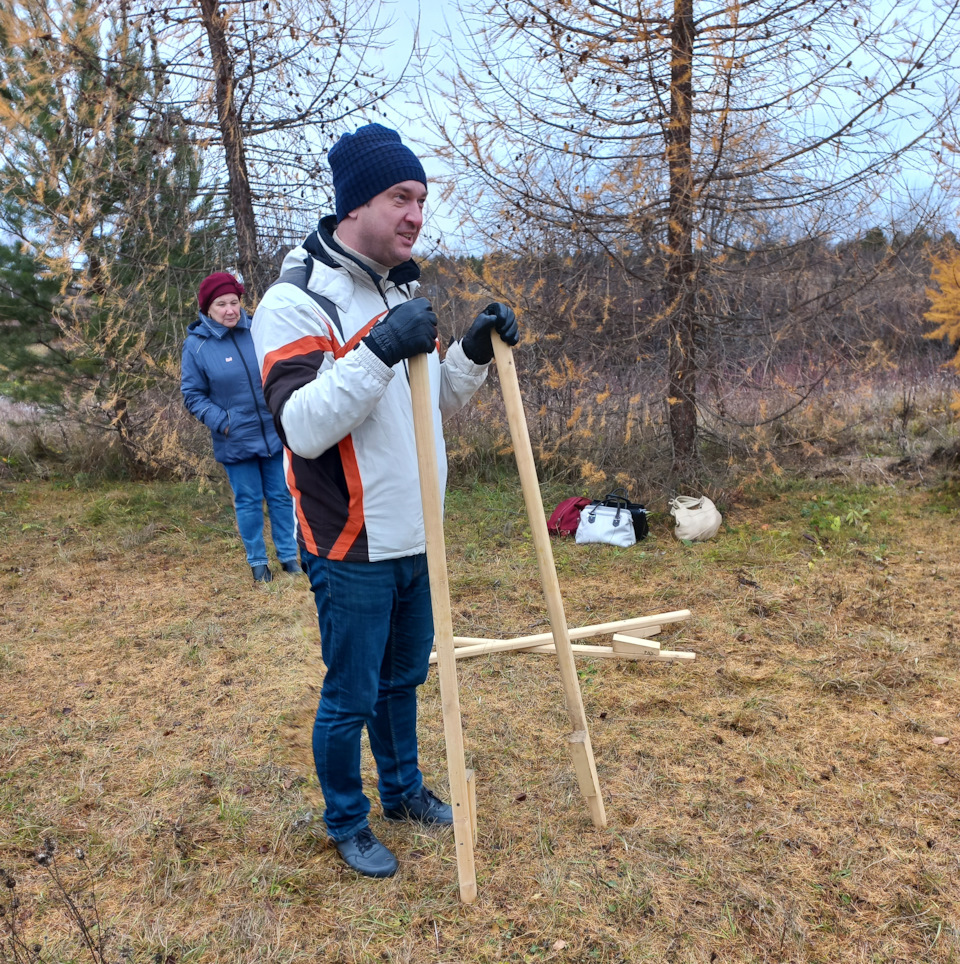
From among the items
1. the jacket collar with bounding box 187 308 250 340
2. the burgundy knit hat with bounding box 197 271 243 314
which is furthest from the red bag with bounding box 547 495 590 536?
the burgundy knit hat with bounding box 197 271 243 314

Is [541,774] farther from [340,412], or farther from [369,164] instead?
[369,164]

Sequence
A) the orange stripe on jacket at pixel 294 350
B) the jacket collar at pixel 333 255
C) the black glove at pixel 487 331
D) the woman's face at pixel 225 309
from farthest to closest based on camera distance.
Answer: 1. the woman's face at pixel 225 309
2. the black glove at pixel 487 331
3. the jacket collar at pixel 333 255
4. the orange stripe on jacket at pixel 294 350

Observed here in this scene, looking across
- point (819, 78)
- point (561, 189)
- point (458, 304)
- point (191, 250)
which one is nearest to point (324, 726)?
point (561, 189)

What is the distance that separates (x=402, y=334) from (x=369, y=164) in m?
0.52

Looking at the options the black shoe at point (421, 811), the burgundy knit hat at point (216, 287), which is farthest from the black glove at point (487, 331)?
the burgundy knit hat at point (216, 287)

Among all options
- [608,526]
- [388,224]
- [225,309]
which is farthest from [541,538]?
[608,526]

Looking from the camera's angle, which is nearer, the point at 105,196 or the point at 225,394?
the point at 225,394

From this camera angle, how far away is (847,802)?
2805 mm

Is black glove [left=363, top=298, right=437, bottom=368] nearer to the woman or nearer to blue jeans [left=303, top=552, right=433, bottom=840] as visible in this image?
blue jeans [left=303, top=552, right=433, bottom=840]

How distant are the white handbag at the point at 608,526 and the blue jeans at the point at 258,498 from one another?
2.29m

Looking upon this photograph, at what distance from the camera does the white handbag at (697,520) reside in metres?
6.09

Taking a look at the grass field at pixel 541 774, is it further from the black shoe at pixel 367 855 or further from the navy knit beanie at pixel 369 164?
the navy knit beanie at pixel 369 164

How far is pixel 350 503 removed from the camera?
86.0 inches

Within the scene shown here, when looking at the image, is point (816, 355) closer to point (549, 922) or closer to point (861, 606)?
point (861, 606)
